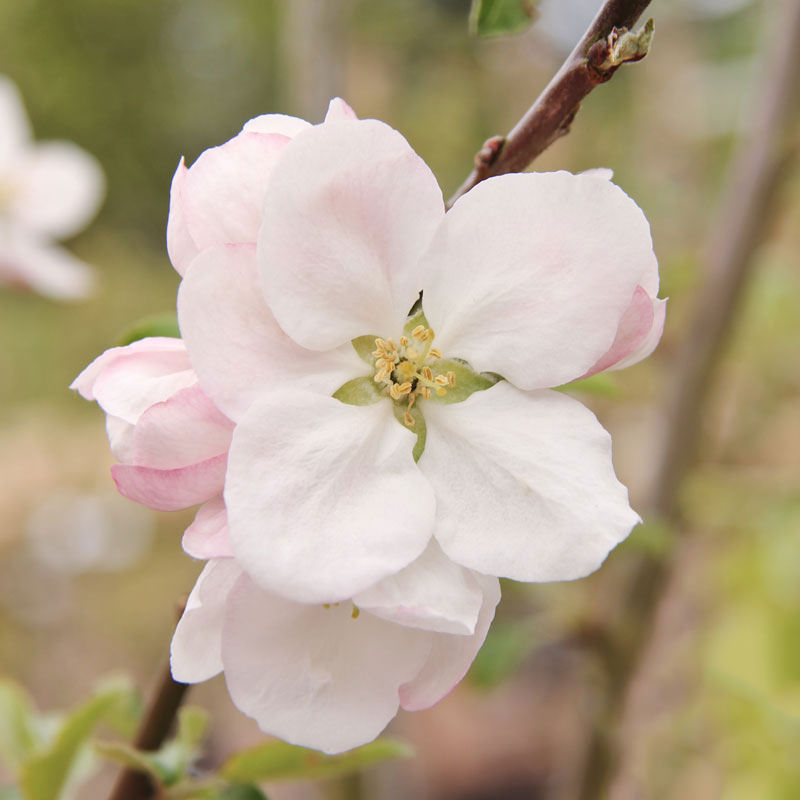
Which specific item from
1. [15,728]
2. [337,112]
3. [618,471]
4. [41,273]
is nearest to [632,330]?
[337,112]

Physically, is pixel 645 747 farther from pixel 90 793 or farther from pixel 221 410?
pixel 90 793

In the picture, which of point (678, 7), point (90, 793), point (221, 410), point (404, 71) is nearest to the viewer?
point (221, 410)

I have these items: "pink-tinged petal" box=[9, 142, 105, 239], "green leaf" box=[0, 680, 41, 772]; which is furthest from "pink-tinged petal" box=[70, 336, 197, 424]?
"pink-tinged petal" box=[9, 142, 105, 239]

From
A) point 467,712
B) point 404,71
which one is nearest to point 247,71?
point 404,71

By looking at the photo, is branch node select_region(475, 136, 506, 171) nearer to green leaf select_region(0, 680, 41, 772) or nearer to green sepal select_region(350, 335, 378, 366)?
green sepal select_region(350, 335, 378, 366)

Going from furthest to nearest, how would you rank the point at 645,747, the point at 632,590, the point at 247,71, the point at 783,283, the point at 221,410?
the point at 247,71 → the point at 783,283 → the point at 645,747 → the point at 632,590 → the point at 221,410

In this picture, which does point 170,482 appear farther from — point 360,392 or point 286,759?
point 286,759
